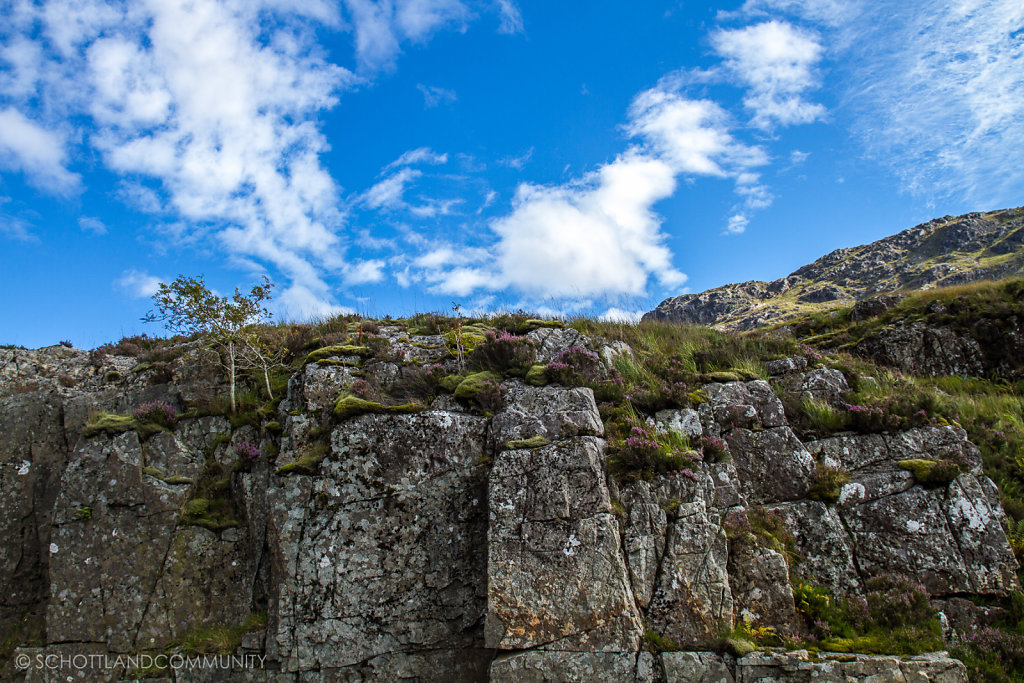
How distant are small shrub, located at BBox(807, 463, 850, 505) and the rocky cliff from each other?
0.05 metres

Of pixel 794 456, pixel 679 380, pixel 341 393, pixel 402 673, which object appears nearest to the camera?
pixel 402 673

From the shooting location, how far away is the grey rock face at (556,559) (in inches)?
332

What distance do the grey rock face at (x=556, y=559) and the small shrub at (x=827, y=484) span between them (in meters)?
5.19

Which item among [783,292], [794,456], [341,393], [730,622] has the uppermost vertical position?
[783,292]

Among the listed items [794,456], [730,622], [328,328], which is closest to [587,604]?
[730,622]

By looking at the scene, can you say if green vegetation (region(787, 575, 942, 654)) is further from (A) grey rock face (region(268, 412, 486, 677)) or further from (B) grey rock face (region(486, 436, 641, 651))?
(A) grey rock face (region(268, 412, 486, 677))

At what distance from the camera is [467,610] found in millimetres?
9992

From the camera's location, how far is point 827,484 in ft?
35.8

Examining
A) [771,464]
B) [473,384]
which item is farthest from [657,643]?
[473,384]

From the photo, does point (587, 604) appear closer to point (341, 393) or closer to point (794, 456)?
point (794, 456)

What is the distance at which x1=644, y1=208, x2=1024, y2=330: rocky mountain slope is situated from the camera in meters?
62.0

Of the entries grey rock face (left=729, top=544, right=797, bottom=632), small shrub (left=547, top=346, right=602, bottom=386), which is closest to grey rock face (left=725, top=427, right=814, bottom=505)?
grey rock face (left=729, top=544, right=797, bottom=632)

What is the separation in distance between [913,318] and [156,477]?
82.2 ft

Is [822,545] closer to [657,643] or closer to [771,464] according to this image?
[771,464]
